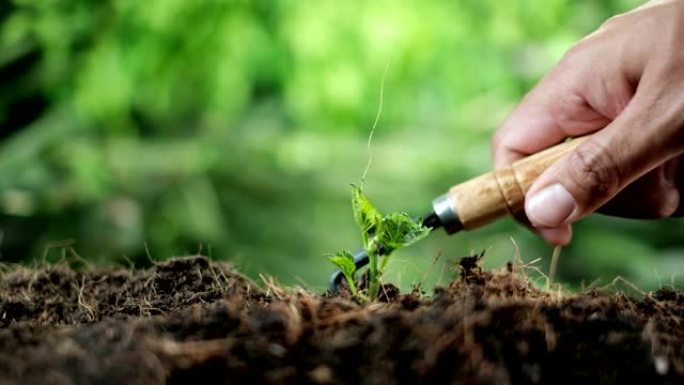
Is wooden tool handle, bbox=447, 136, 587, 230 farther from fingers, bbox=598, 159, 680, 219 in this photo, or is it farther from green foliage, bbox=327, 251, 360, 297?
fingers, bbox=598, 159, 680, 219

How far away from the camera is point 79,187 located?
313 cm

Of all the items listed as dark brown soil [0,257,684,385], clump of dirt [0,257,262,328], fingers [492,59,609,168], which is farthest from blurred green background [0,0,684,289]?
dark brown soil [0,257,684,385]

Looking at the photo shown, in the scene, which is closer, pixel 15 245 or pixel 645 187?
pixel 645 187

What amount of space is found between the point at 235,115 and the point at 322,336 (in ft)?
9.36

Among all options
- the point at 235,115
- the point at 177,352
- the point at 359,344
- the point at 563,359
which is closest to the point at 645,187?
the point at 563,359

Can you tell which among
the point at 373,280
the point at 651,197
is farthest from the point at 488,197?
the point at 651,197

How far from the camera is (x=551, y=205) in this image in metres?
1.10

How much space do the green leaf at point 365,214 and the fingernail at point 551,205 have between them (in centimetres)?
23

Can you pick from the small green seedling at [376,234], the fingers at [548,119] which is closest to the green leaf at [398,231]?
the small green seedling at [376,234]

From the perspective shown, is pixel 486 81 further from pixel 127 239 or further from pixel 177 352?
pixel 177 352

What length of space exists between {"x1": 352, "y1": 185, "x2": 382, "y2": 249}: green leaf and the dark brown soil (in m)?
0.12

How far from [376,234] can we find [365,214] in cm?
3

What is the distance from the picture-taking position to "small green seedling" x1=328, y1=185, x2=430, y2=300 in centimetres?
99

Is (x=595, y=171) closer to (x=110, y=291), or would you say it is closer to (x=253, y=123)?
(x=110, y=291)
